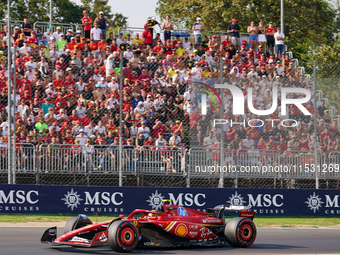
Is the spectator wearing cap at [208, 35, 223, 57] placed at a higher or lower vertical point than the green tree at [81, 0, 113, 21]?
lower

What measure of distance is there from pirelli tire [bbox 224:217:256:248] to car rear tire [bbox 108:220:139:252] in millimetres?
1912

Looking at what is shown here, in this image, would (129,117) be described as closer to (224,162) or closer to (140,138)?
(140,138)

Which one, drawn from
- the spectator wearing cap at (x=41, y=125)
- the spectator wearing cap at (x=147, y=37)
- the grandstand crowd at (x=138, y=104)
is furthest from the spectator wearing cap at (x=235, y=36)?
the spectator wearing cap at (x=41, y=125)

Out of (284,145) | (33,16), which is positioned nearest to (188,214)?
(284,145)

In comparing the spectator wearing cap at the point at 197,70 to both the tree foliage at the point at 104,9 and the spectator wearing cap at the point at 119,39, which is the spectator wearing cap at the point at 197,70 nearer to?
the spectator wearing cap at the point at 119,39

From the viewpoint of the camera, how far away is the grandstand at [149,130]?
17812 mm

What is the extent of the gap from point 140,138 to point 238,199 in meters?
3.16

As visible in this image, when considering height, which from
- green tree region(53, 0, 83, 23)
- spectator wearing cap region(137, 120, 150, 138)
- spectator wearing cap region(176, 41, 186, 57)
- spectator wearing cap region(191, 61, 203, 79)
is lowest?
spectator wearing cap region(137, 120, 150, 138)

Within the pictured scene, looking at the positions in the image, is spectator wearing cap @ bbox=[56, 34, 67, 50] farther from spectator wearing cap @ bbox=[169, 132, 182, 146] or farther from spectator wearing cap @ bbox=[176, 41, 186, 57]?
spectator wearing cap @ bbox=[169, 132, 182, 146]

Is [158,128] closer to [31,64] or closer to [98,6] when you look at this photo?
[31,64]

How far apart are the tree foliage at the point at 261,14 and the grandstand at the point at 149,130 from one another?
70.1 ft

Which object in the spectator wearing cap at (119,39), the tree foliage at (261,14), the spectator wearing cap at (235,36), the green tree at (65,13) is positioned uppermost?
the green tree at (65,13)

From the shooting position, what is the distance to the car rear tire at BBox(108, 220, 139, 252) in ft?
35.3

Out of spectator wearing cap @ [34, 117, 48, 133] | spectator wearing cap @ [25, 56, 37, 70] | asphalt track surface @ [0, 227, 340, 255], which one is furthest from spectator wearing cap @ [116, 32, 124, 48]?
asphalt track surface @ [0, 227, 340, 255]
